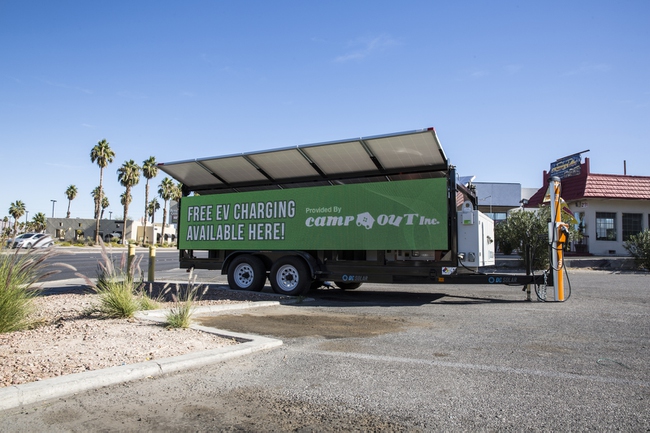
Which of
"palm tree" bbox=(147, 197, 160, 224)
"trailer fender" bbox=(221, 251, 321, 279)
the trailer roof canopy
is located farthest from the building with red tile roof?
"palm tree" bbox=(147, 197, 160, 224)

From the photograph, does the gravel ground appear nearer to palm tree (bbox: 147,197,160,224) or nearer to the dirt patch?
the dirt patch

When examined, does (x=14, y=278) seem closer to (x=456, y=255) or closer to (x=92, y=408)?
(x=92, y=408)

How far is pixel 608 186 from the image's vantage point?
1151 inches

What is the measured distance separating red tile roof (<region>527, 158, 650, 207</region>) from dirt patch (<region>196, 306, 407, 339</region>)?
24984 millimetres

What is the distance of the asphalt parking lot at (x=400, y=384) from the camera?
3.68 metres

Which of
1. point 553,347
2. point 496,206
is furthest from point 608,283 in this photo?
point 496,206

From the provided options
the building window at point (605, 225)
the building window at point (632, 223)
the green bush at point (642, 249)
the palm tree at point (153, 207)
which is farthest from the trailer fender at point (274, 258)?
the palm tree at point (153, 207)

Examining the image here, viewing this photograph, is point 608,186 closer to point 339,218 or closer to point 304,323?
point 339,218

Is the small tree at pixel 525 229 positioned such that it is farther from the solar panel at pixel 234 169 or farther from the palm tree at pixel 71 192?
the palm tree at pixel 71 192

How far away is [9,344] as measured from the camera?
562cm

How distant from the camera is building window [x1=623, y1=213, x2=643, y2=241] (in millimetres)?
29625

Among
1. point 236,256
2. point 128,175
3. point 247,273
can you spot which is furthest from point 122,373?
point 128,175

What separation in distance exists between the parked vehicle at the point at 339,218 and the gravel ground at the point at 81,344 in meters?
5.13

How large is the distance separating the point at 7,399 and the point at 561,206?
11067 mm
